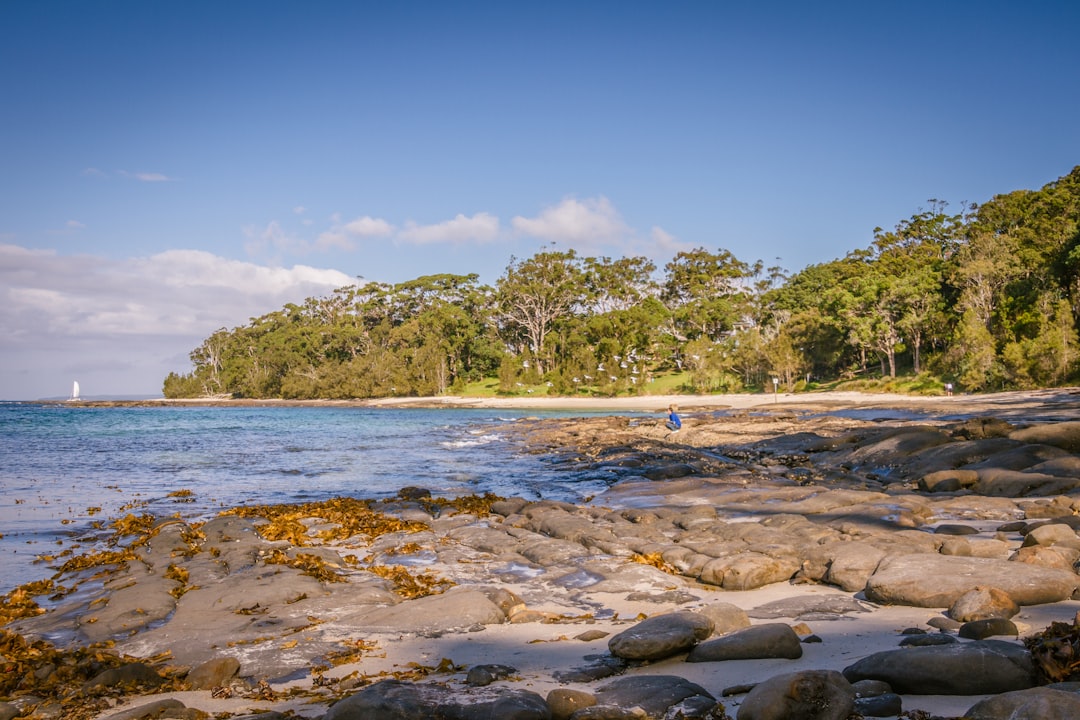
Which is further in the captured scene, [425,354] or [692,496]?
[425,354]

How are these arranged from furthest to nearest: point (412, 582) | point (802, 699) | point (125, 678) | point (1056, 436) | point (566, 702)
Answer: point (1056, 436) → point (412, 582) → point (125, 678) → point (566, 702) → point (802, 699)

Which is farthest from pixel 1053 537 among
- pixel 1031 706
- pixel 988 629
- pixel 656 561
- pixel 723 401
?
pixel 723 401

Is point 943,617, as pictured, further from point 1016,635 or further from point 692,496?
point 692,496

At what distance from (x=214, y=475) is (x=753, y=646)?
71.7 ft

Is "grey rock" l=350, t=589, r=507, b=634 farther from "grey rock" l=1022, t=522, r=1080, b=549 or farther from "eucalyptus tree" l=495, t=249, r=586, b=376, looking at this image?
"eucalyptus tree" l=495, t=249, r=586, b=376

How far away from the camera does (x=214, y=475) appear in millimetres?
23062

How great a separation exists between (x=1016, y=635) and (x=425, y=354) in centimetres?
9473

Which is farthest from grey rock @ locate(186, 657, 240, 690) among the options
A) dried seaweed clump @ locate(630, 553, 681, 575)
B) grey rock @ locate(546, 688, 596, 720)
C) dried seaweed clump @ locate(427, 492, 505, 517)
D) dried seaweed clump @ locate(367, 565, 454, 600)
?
dried seaweed clump @ locate(427, 492, 505, 517)

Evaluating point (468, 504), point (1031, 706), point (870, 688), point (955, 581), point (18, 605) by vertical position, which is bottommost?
point (468, 504)

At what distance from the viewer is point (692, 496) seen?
14.8m

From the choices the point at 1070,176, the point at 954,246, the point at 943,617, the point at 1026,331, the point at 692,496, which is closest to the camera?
the point at 943,617

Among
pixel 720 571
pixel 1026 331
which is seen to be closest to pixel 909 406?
pixel 1026 331

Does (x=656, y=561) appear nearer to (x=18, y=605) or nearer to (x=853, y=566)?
(x=853, y=566)

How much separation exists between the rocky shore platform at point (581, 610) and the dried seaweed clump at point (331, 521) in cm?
10
